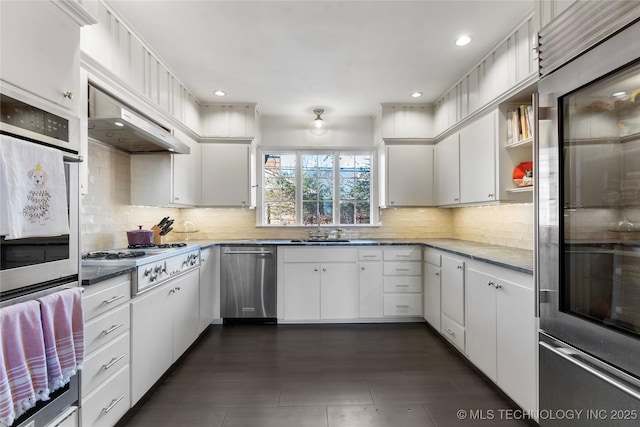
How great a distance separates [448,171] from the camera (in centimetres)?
346

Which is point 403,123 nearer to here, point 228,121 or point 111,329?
point 228,121

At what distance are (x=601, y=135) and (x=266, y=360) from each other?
2.63m

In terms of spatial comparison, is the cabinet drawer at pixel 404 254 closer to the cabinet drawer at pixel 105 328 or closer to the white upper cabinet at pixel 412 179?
the white upper cabinet at pixel 412 179

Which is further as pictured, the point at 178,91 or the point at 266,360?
the point at 178,91

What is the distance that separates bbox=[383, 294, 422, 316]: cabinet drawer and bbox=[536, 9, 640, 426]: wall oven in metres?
2.16

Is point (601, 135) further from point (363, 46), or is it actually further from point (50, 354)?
point (50, 354)

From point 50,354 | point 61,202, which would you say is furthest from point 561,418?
point 61,202

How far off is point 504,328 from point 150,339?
2.39 m

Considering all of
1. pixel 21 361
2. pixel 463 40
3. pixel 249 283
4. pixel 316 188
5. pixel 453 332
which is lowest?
pixel 453 332

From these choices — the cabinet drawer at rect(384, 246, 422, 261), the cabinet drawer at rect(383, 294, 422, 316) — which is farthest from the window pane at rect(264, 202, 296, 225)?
the cabinet drawer at rect(383, 294, 422, 316)

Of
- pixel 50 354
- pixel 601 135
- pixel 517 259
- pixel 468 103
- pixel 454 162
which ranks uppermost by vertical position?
pixel 468 103

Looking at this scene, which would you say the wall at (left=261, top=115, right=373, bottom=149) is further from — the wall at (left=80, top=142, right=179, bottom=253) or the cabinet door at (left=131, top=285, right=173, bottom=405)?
the cabinet door at (left=131, top=285, right=173, bottom=405)

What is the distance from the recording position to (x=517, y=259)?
6.82ft

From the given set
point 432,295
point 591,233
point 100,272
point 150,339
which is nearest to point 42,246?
point 100,272
